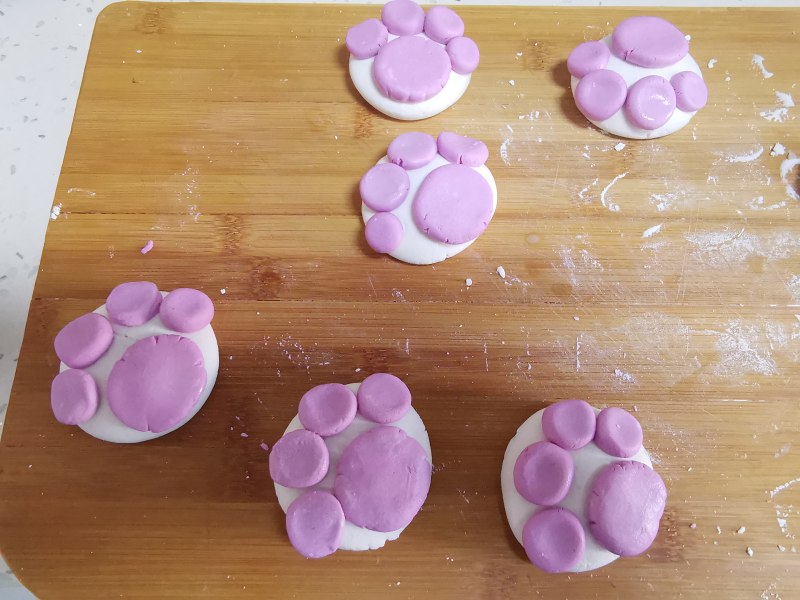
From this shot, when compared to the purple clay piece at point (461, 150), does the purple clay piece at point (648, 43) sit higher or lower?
higher

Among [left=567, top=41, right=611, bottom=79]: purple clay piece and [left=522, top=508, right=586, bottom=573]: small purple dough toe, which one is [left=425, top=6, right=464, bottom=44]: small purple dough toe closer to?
[left=567, top=41, right=611, bottom=79]: purple clay piece

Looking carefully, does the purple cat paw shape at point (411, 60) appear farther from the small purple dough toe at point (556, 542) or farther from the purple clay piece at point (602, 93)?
the small purple dough toe at point (556, 542)

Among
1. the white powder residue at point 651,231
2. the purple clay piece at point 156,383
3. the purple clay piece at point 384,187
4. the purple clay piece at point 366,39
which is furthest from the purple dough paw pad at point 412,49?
the purple clay piece at point 156,383

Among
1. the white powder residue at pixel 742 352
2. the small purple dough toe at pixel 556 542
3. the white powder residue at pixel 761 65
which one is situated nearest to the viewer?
the small purple dough toe at pixel 556 542

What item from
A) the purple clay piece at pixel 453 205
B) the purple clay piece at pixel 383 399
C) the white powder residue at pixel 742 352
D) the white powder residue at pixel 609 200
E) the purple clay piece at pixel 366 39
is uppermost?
the purple clay piece at pixel 366 39

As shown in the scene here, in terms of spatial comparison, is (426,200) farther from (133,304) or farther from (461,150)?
(133,304)

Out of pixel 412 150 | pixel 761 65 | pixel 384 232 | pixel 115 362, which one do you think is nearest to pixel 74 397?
pixel 115 362
